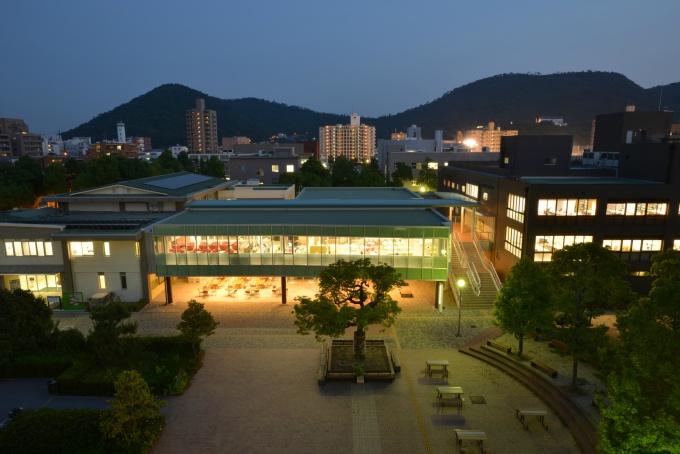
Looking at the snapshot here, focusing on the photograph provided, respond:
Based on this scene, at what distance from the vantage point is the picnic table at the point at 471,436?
55.7 ft

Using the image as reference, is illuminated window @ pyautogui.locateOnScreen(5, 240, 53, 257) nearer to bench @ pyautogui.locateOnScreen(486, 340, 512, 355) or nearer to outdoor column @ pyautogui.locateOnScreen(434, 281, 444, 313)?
outdoor column @ pyautogui.locateOnScreen(434, 281, 444, 313)

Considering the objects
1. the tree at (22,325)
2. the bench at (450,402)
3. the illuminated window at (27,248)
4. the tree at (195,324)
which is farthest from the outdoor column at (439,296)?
the illuminated window at (27,248)

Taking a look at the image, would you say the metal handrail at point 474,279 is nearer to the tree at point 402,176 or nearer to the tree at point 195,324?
the tree at point 195,324

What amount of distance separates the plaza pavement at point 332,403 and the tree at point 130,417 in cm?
105

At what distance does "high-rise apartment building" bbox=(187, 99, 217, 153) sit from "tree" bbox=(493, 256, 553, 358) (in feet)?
609

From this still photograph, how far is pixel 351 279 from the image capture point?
2272 centimetres

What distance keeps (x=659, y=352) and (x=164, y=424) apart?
1915cm

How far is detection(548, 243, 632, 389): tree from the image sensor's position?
65.2 feet

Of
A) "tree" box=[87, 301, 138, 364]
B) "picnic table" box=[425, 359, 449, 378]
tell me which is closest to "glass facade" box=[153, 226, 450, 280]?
"picnic table" box=[425, 359, 449, 378]

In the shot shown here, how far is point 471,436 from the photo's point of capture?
17.0 meters

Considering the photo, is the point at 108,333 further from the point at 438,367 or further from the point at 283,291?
the point at 438,367

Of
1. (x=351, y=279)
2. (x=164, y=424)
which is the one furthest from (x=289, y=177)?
(x=164, y=424)

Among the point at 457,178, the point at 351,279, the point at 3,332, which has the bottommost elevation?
the point at 3,332

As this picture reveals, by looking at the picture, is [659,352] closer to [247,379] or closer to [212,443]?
[212,443]
